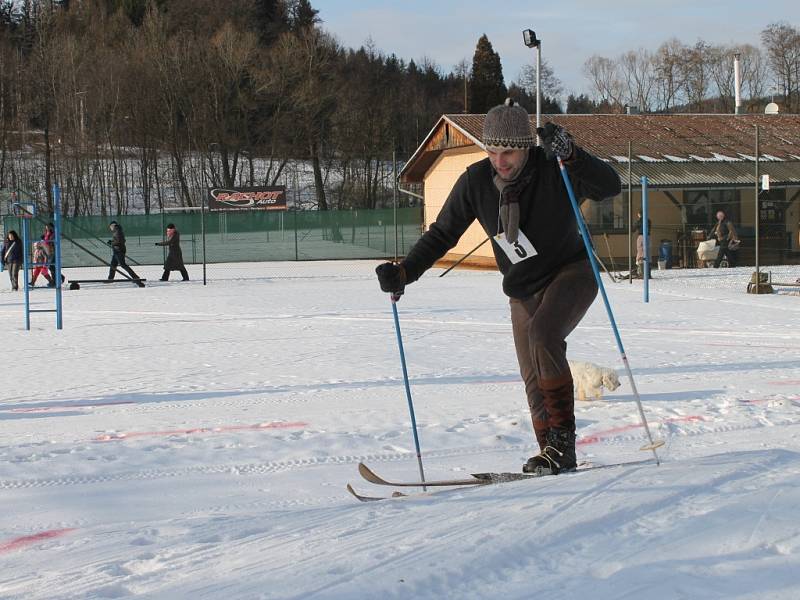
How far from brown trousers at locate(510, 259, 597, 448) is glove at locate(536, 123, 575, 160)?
54 cm

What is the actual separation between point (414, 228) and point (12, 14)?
6664cm

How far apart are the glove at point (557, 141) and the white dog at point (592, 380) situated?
311 centimetres

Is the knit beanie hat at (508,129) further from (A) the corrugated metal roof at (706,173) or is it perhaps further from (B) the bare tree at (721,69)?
(B) the bare tree at (721,69)

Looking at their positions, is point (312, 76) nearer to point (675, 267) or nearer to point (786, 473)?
point (675, 267)

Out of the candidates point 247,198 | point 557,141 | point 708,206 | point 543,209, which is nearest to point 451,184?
point 708,206

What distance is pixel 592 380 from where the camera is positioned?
23.5 feet

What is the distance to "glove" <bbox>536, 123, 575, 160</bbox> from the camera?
4.25 m

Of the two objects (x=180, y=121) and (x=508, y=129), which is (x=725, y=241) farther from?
(x=180, y=121)

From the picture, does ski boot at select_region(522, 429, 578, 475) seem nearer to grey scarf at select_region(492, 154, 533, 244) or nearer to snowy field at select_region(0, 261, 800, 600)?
snowy field at select_region(0, 261, 800, 600)

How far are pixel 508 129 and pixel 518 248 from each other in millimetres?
523

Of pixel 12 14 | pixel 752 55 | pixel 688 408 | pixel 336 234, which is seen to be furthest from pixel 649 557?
pixel 12 14

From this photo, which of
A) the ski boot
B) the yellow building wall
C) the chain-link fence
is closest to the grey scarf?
the ski boot

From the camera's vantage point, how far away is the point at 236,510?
4.51m

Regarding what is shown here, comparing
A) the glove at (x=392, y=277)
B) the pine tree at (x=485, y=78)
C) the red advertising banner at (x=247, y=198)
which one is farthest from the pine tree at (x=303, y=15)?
the glove at (x=392, y=277)
